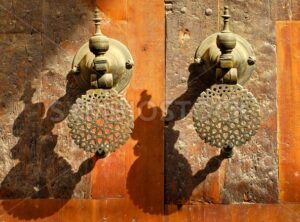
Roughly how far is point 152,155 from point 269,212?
0.39 metres

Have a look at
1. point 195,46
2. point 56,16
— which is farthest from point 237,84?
point 56,16

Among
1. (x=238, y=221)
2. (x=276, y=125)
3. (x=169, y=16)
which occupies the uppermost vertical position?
(x=169, y=16)

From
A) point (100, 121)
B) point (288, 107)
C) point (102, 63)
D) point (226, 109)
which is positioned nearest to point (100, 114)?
point (100, 121)

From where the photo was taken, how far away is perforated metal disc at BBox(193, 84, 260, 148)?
1398mm

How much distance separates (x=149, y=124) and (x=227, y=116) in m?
0.29

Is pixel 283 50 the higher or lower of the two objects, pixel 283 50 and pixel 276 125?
the higher

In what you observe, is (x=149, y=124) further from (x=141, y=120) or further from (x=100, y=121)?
(x=100, y=121)

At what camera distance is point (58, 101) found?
1618mm

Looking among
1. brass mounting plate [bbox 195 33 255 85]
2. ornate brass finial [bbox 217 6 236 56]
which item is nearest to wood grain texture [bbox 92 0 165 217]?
brass mounting plate [bbox 195 33 255 85]

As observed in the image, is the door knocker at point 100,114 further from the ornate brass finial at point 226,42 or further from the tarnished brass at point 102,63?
the ornate brass finial at point 226,42

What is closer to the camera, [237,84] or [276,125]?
[237,84]

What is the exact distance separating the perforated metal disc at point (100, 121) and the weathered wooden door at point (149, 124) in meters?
0.19

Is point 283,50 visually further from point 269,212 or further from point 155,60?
point 269,212

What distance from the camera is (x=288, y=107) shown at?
159 cm
